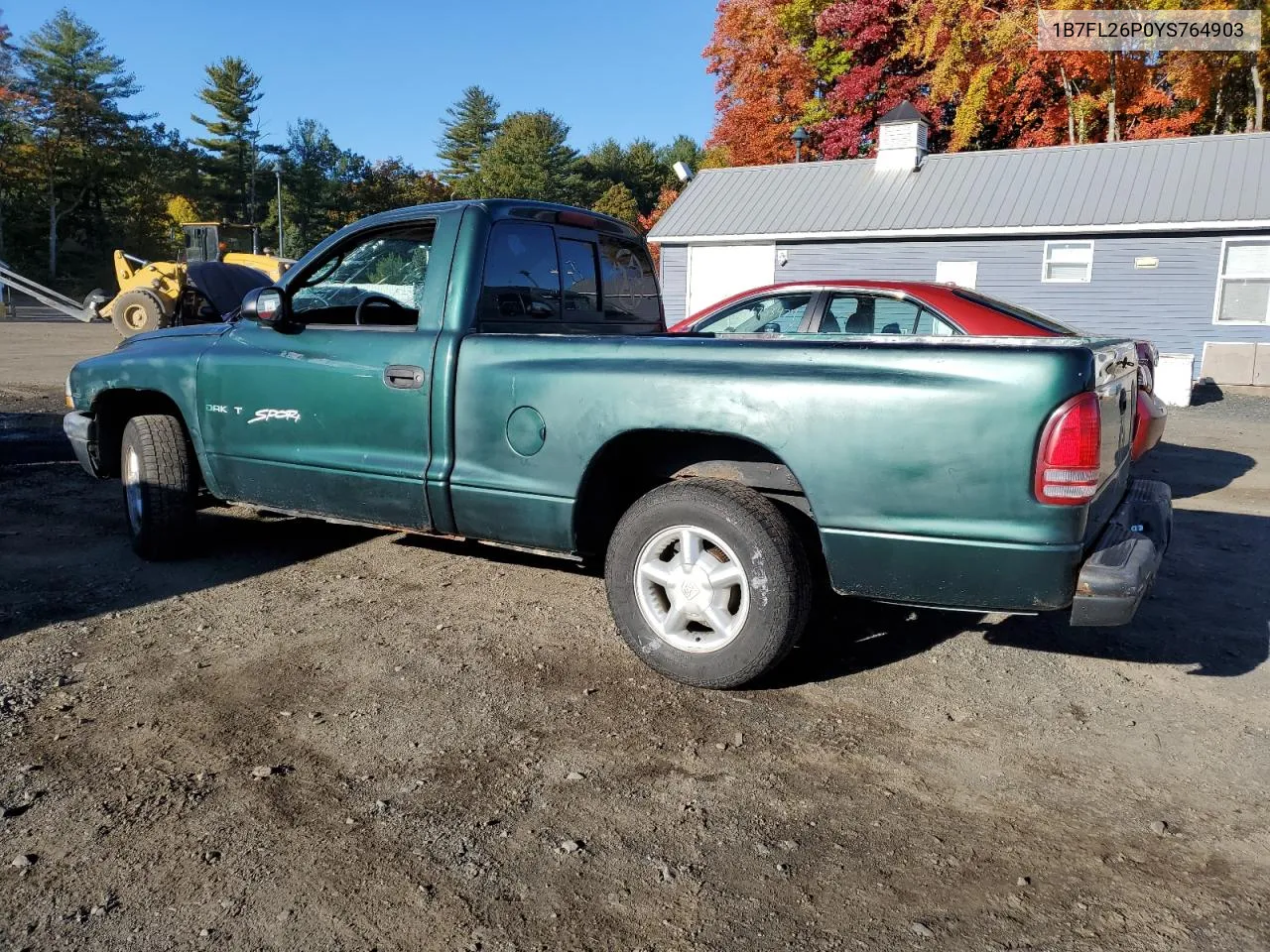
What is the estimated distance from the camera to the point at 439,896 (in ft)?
7.91

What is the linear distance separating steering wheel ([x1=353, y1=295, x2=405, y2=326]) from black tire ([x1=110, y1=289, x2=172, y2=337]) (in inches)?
685

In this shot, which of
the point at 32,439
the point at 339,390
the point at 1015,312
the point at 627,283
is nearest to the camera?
the point at 339,390

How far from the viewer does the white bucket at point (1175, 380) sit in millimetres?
13984

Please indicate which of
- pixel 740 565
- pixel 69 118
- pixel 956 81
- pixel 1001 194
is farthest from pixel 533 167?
pixel 740 565

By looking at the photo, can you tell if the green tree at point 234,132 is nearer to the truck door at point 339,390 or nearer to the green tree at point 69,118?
the green tree at point 69,118

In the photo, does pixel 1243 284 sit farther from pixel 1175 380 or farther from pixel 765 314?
pixel 765 314

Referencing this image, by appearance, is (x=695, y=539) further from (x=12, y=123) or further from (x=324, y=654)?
(x=12, y=123)

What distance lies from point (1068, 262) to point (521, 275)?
16656 millimetres

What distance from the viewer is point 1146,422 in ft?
21.2

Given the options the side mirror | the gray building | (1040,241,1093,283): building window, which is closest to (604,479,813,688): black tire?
the side mirror

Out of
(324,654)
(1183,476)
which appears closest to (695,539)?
(324,654)

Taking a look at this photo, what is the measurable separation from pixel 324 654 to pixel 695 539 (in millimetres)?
1605

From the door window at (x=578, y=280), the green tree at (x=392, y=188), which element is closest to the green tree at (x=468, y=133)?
the green tree at (x=392, y=188)

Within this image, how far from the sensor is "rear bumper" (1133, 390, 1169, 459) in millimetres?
6379
